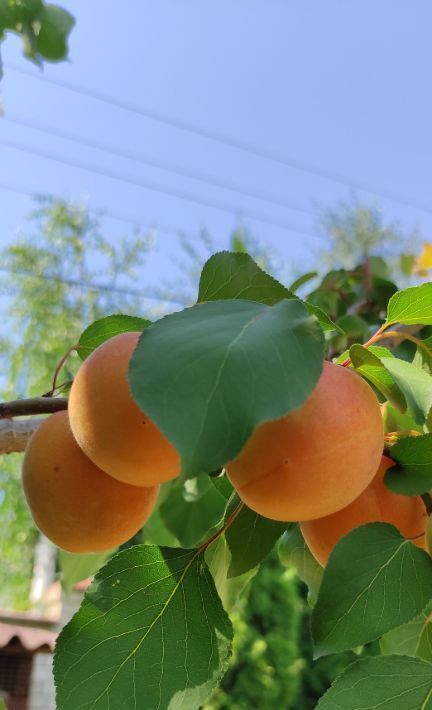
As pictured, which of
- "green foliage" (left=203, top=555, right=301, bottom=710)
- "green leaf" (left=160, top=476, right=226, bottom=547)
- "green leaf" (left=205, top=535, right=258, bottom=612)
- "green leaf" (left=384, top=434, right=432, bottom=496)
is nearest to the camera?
"green leaf" (left=384, top=434, right=432, bottom=496)

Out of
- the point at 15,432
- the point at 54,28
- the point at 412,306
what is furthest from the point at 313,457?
the point at 54,28

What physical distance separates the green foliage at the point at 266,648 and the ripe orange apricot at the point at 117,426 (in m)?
2.81

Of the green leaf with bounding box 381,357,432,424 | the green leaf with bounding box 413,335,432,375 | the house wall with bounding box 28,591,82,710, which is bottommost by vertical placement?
the house wall with bounding box 28,591,82,710

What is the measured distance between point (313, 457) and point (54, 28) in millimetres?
832

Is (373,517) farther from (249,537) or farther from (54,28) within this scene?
(54,28)

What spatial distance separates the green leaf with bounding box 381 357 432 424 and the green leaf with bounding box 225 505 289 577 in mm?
112

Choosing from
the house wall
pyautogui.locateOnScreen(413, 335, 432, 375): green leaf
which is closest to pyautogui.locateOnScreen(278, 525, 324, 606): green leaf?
pyautogui.locateOnScreen(413, 335, 432, 375): green leaf

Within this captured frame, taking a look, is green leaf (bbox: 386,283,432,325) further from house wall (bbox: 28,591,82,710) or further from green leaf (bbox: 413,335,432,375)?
house wall (bbox: 28,591,82,710)

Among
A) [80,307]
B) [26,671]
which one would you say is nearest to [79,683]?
[26,671]

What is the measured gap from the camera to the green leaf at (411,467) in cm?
34

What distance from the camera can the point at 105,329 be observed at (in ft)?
1.53

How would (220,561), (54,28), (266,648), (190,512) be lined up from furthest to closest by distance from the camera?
1. (266,648)
2. (54,28)
3. (190,512)
4. (220,561)

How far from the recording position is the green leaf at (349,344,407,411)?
1.16ft

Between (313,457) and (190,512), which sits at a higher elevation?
(313,457)
